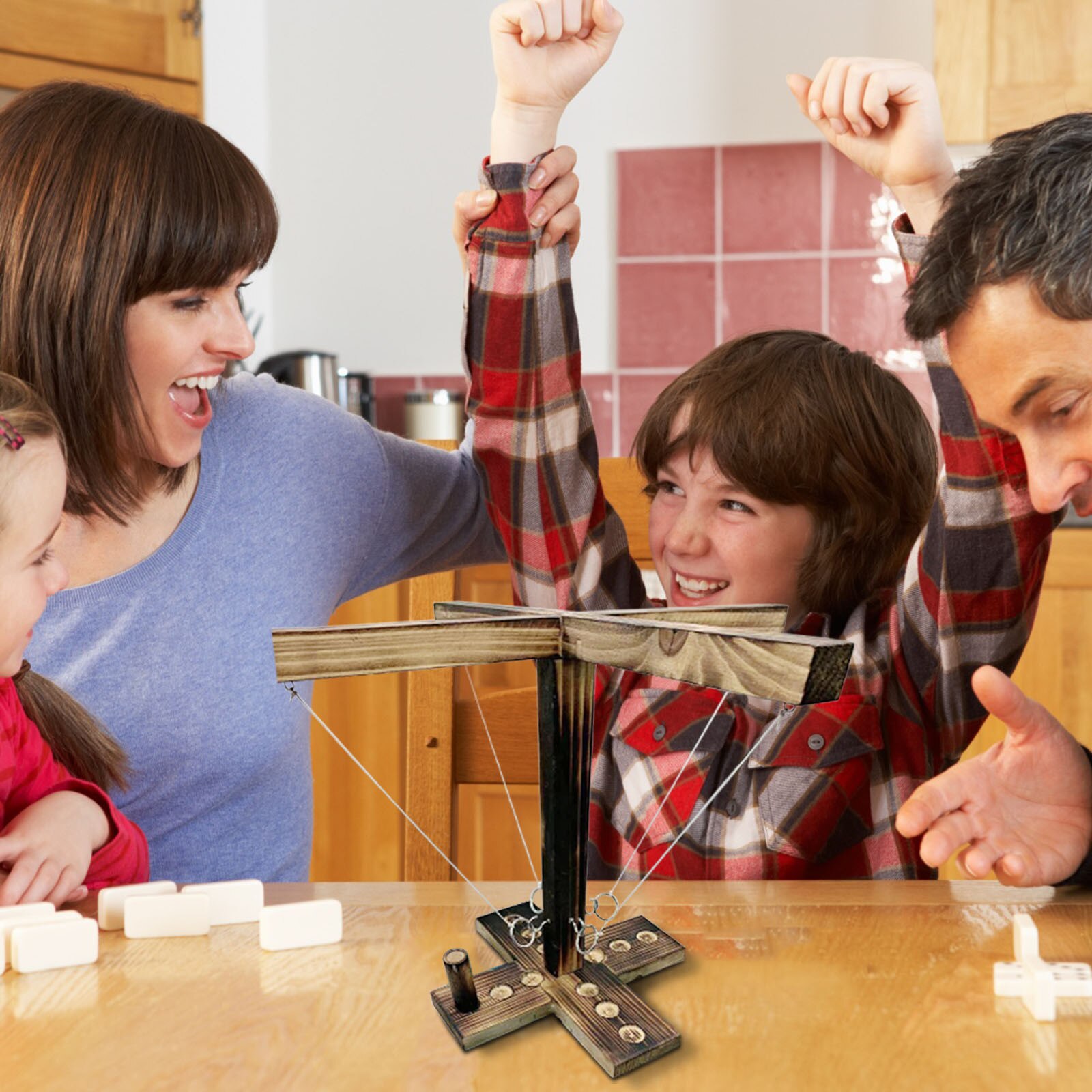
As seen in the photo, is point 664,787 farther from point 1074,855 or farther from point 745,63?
point 745,63

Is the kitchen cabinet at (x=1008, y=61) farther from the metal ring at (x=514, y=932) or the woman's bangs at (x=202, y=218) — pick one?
the metal ring at (x=514, y=932)

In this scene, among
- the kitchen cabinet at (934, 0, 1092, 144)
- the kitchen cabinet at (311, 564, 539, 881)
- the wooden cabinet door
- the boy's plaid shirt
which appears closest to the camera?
the boy's plaid shirt

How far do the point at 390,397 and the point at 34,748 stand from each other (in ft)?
6.63

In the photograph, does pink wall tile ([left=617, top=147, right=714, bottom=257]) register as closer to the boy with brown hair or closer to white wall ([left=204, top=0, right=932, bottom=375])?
white wall ([left=204, top=0, right=932, bottom=375])

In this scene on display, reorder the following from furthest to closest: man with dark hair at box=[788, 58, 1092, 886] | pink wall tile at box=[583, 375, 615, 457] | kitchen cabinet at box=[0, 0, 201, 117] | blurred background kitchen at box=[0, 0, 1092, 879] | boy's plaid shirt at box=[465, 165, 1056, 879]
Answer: pink wall tile at box=[583, 375, 615, 457] < blurred background kitchen at box=[0, 0, 1092, 879] < kitchen cabinet at box=[0, 0, 201, 117] < boy's plaid shirt at box=[465, 165, 1056, 879] < man with dark hair at box=[788, 58, 1092, 886]

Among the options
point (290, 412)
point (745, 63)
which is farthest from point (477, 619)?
point (745, 63)

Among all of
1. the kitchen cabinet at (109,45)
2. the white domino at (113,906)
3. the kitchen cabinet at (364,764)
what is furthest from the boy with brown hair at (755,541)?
the kitchen cabinet at (109,45)

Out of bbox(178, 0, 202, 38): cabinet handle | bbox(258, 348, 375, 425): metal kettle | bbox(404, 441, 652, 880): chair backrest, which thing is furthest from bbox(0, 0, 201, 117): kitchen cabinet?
bbox(404, 441, 652, 880): chair backrest

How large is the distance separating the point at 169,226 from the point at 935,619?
2.32ft

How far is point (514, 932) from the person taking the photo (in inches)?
25.0

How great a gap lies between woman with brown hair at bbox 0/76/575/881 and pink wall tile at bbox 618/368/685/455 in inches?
64.6

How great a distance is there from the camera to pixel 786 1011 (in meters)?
0.55

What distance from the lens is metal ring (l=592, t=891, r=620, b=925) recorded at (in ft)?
2.20

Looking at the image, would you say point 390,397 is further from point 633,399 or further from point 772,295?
point 772,295
